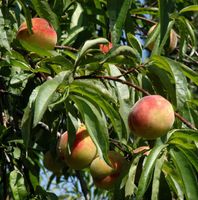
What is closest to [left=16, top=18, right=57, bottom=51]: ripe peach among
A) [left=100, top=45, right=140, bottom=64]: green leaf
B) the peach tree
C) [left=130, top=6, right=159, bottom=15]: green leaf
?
the peach tree

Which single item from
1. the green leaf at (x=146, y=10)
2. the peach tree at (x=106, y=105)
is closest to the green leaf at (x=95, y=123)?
the peach tree at (x=106, y=105)

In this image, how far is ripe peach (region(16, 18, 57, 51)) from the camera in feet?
4.80

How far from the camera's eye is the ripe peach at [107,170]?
4.70 ft

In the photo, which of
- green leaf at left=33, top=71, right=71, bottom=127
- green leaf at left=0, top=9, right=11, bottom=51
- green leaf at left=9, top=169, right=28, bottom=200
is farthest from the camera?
green leaf at left=9, top=169, right=28, bottom=200

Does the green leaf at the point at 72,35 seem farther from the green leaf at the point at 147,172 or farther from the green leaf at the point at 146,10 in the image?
the green leaf at the point at 147,172

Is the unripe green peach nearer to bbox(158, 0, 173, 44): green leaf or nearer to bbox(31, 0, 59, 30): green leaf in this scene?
bbox(31, 0, 59, 30): green leaf

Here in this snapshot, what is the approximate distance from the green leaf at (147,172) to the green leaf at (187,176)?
0.06m

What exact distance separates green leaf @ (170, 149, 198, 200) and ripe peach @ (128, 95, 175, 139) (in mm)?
71

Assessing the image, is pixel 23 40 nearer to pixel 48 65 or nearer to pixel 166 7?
pixel 48 65

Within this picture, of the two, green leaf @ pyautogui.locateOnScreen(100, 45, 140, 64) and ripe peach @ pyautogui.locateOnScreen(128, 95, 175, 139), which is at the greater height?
green leaf @ pyautogui.locateOnScreen(100, 45, 140, 64)

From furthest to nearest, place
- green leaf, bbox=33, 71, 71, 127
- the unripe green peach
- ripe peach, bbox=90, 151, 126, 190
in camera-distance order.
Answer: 1. the unripe green peach
2. ripe peach, bbox=90, 151, 126, 190
3. green leaf, bbox=33, 71, 71, 127

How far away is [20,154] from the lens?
1.76m

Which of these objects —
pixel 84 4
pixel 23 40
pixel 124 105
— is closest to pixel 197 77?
pixel 124 105

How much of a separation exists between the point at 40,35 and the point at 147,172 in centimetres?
49
